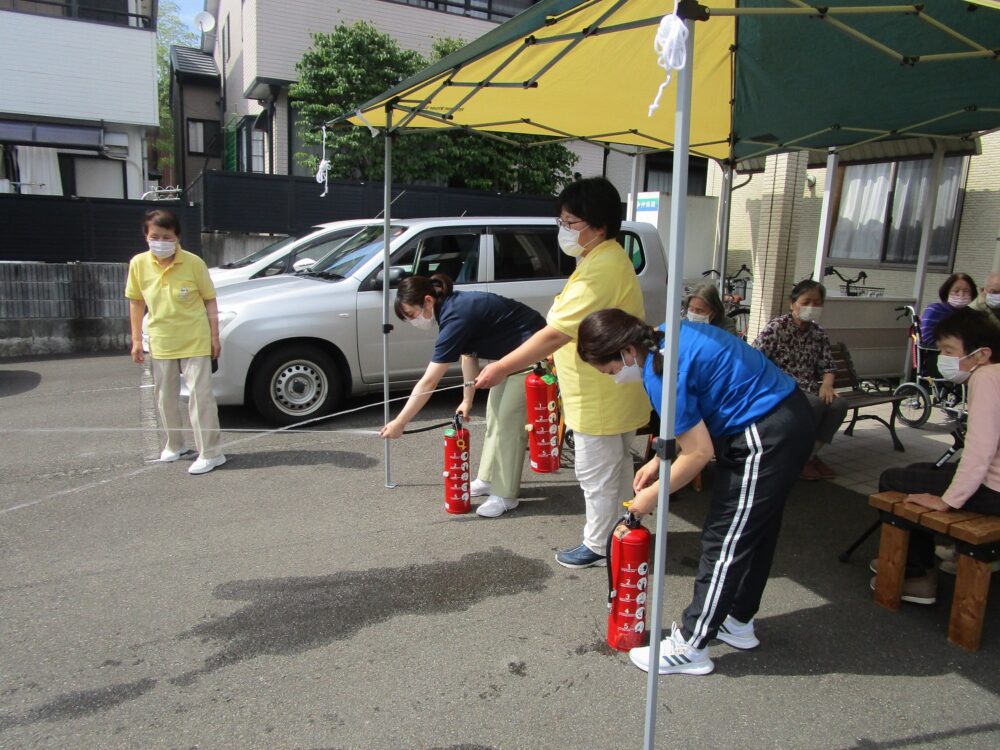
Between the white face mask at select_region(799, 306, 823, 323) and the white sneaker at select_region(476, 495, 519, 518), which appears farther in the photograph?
the white face mask at select_region(799, 306, 823, 323)

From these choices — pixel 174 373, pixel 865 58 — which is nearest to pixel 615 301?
pixel 865 58

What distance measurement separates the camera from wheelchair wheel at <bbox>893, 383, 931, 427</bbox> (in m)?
6.18

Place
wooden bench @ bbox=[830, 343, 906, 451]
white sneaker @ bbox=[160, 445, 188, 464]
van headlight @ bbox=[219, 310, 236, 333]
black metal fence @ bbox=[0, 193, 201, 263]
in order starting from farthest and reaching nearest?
black metal fence @ bbox=[0, 193, 201, 263]
van headlight @ bbox=[219, 310, 236, 333]
wooden bench @ bbox=[830, 343, 906, 451]
white sneaker @ bbox=[160, 445, 188, 464]

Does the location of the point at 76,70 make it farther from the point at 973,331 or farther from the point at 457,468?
the point at 973,331

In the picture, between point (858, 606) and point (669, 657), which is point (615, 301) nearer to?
point (669, 657)

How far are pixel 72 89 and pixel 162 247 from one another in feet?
40.2

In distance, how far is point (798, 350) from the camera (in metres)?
5.02

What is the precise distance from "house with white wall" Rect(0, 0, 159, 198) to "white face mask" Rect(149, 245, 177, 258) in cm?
1091

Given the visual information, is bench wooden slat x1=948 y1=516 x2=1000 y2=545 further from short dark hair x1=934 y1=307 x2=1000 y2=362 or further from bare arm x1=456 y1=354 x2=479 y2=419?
bare arm x1=456 y1=354 x2=479 y2=419

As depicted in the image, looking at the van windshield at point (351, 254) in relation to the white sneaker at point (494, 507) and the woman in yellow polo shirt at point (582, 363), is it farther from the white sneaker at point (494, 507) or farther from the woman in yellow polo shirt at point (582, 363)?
the woman in yellow polo shirt at point (582, 363)

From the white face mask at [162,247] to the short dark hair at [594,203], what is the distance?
2.97 meters

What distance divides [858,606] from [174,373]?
4604 mm

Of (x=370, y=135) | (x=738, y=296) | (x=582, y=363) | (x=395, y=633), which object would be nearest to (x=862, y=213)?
(x=738, y=296)

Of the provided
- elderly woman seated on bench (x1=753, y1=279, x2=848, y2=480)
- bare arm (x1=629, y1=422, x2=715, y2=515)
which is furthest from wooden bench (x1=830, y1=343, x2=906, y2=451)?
bare arm (x1=629, y1=422, x2=715, y2=515)
